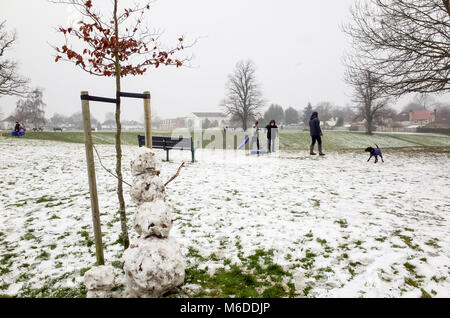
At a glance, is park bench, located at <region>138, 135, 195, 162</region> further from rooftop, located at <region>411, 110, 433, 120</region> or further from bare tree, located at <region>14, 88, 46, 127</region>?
rooftop, located at <region>411, 110, 433, 120</region>

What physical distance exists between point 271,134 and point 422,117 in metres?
104

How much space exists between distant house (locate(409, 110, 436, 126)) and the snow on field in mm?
106492

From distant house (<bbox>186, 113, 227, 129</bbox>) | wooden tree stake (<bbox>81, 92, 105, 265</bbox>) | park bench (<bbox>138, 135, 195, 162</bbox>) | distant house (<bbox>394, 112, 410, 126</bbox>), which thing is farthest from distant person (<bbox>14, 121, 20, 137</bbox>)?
distant house (<bbox>394, 112, 410, 126</bbox>)

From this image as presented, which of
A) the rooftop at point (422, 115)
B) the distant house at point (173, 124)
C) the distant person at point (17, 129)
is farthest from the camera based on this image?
the distant house at point (173, 124)

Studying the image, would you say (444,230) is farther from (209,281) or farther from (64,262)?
(64,262)

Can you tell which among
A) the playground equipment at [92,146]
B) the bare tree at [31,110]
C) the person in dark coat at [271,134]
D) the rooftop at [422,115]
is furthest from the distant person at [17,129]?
the rooftop at [422,115]

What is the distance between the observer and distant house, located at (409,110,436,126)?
87.8 m

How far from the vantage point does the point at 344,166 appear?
1003 centimetres

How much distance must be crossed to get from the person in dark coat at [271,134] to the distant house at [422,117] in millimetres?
101358

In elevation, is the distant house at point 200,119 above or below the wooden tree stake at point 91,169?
above

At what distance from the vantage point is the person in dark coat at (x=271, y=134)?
46.3 ft

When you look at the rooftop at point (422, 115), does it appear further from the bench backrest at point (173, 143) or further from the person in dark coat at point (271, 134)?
the bench backrest at point (173, 143)

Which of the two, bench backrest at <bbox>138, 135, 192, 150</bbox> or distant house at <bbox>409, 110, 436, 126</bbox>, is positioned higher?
distant house at <bbox>409, 110, 436, 126</bbox>
